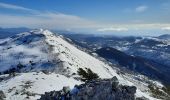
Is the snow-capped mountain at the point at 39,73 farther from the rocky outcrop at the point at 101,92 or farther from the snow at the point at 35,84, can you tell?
the rocky outcrop at the point at 101,92

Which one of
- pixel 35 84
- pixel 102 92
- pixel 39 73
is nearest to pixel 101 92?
pixel 102 92

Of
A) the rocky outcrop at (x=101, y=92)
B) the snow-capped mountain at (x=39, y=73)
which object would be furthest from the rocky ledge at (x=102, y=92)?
the snow-capped mountain at (x=39, y=73)

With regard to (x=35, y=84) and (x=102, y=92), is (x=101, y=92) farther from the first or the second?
(x=35, y=84)

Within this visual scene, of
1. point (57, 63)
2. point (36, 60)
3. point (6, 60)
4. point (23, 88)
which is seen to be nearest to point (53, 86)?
point (23, 88)

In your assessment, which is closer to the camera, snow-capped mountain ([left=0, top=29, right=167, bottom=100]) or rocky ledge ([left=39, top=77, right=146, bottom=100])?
rocky ledge ([left=39, top=77, right=146, bottom=100])

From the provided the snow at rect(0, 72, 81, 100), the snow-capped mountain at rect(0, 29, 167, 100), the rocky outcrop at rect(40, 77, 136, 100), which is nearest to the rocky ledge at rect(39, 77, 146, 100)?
the rocky outcrop at rect(40, 77, 136, 100)

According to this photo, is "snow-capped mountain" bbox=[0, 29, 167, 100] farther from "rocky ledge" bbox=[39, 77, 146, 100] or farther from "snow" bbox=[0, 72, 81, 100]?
"rocky ledge" bbox=[39, 77, 146, 100]

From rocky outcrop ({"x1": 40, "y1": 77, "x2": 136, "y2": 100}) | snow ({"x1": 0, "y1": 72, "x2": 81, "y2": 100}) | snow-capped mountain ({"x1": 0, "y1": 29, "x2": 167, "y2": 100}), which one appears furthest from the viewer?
snow-capped mountain ({"x1": 0, "y1": 29, "x2": 167, "y2": 100})

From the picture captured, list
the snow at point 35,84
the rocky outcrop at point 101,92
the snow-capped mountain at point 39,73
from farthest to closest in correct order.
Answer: the snow-capped mountain at point 39,73 → the snow at point 35,84 → the rocky outcrop at point 101,92

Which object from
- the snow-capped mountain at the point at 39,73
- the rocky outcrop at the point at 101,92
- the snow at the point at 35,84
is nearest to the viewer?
the rocky outcrop at the point at 101,92
